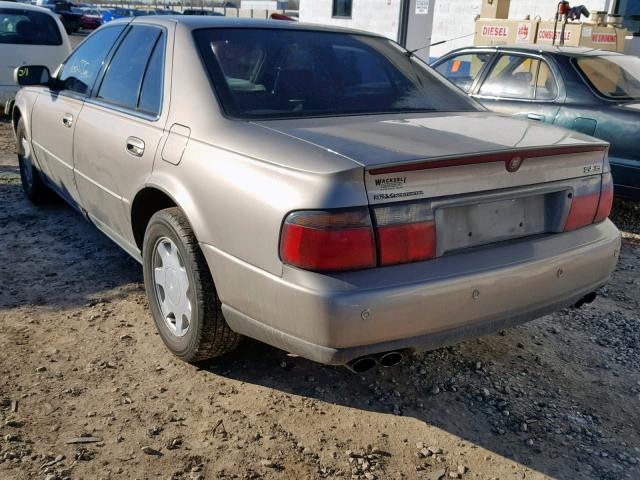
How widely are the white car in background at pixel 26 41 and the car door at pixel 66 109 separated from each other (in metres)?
5.03

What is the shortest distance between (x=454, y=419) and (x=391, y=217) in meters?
1.05

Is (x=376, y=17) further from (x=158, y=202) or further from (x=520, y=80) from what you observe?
(x=158, y=202)

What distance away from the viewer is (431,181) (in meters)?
2.35

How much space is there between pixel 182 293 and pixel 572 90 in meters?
4.25

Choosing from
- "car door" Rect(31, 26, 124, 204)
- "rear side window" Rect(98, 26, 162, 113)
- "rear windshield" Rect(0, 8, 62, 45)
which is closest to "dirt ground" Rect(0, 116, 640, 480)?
"car door" Rect(31, 26, 124, 204)

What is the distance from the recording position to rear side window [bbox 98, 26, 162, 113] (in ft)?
10.9

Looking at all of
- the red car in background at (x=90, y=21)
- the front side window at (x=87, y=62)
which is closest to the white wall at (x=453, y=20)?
the front side window at (x=87, y=62)

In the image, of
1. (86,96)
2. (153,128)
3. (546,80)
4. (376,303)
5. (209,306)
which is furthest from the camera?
(546,80)

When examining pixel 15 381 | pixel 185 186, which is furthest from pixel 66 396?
pixel 185 186

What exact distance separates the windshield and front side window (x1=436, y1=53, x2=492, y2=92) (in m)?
0.97

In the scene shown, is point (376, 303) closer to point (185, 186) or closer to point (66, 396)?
point (185, 186)

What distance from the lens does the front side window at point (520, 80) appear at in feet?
19.5

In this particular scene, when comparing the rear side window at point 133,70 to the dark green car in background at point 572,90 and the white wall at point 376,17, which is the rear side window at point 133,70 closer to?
the dark green car in background at point 572,90

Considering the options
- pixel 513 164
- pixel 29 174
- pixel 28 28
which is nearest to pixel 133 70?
pixel 513 164
